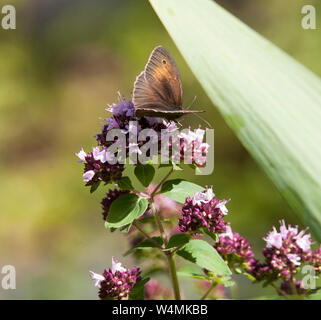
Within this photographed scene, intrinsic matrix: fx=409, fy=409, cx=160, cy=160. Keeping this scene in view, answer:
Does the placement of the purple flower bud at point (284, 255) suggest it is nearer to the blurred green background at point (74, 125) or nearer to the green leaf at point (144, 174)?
the green leaf at point (144, 174)

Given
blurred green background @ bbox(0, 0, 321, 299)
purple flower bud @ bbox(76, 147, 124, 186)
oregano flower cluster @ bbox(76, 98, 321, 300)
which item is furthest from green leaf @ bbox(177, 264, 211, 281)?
blurred green background @ bbox(0, 0, 321, 299)

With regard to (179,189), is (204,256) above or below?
below

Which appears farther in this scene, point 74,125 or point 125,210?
point 74,125

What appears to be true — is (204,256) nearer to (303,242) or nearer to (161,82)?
(303,242)

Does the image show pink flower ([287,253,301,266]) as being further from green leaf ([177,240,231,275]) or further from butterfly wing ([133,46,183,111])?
butterfly wing ([133,46,183,111])

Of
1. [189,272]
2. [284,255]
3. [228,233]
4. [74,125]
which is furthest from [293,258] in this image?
[74,125]

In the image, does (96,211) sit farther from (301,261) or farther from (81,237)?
(301,261)

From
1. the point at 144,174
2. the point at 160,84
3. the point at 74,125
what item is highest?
the point at 74,125
